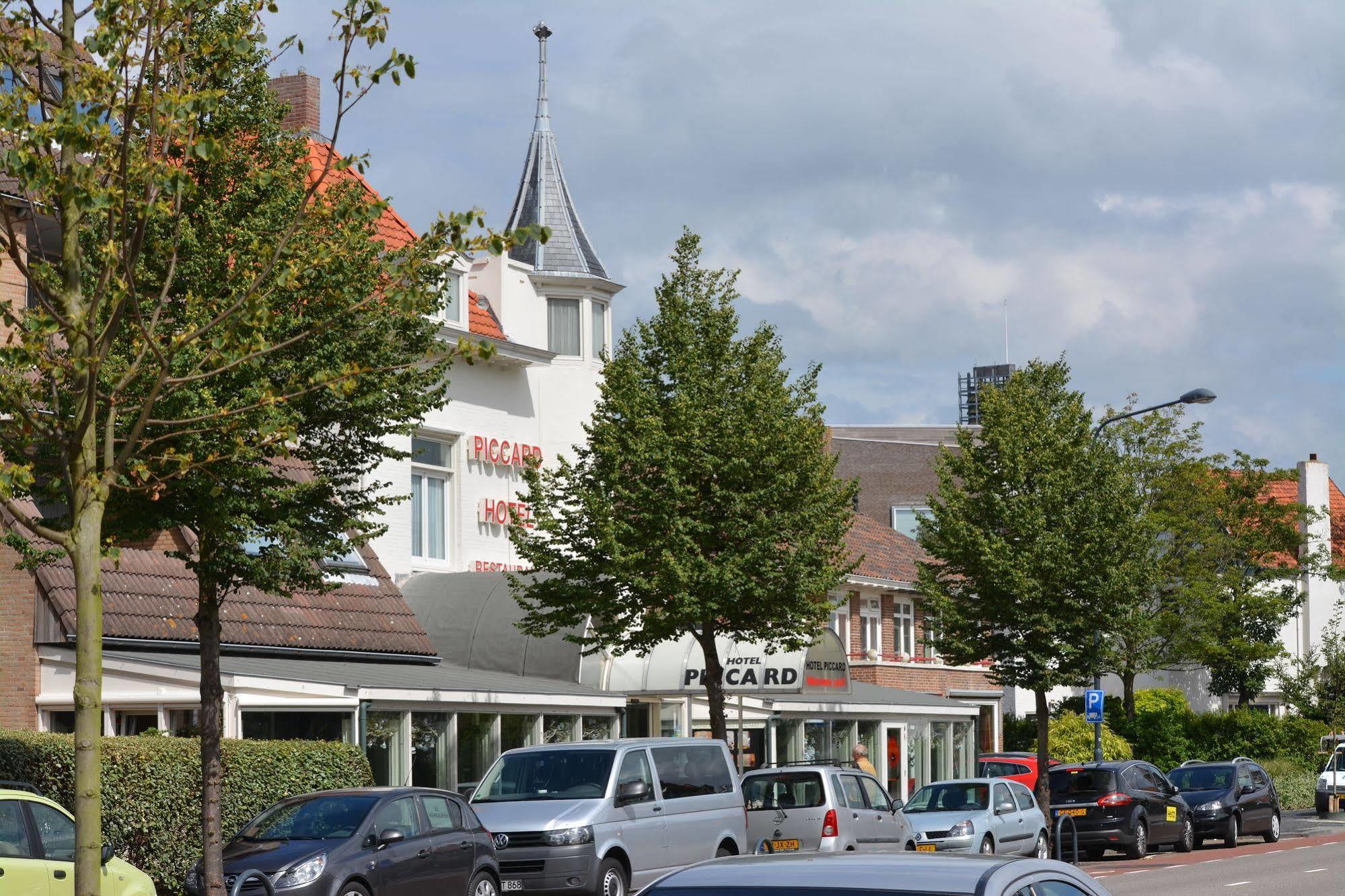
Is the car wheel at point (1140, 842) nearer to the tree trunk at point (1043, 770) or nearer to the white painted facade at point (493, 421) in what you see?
the tree trunk at point (1043, 770)

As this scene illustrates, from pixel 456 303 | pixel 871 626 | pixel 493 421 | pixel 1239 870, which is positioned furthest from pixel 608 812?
pixel 871 626

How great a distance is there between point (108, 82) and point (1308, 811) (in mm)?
48061

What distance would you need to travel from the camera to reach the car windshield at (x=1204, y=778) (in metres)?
34.9

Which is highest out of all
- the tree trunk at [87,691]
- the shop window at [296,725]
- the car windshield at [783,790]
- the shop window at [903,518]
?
the shop window at [903,518]

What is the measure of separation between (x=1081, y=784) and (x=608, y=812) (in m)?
14.8

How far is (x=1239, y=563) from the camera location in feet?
185

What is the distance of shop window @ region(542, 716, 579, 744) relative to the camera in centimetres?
2823

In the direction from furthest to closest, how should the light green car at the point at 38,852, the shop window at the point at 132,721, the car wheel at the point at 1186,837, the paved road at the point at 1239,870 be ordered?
the car wheel at the point at 1186,837
the paved road at the point at 1239,870
the shop window at the point at 132,721
the light green car at the point at 38,852

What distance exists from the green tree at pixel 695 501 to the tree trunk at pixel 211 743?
8847 mm

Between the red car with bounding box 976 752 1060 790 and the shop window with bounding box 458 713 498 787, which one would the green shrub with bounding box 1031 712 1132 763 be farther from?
the shop window with bounding box 458 713 498 787

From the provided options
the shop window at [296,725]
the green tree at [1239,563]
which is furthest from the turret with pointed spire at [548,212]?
the green tree at [1239,563]

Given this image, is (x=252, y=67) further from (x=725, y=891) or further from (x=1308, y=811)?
(x=1308, y=811)

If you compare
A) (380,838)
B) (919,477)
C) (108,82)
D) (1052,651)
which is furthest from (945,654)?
(919,477)

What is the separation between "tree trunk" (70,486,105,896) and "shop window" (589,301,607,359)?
28.7m
